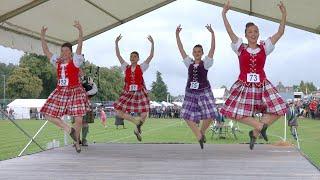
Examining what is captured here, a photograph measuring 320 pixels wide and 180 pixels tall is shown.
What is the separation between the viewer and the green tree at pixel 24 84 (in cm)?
7231

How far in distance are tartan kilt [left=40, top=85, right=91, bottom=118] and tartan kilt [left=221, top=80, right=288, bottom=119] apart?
7.87 feet

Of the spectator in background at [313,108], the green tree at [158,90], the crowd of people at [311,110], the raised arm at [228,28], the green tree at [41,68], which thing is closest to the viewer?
the raised arm at [228,28]

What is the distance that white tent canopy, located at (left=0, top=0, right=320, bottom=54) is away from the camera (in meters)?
8.51

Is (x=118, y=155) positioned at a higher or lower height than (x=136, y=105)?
lower

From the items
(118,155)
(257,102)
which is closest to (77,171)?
(118,155)

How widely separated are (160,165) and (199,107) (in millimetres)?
2410

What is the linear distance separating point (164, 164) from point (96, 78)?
17.8 ft

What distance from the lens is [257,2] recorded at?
8.83m

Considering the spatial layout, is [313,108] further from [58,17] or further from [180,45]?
[180,45]

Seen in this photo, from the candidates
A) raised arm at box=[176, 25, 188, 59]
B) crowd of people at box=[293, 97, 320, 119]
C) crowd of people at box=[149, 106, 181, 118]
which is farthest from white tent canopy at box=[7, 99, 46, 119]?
raised arm at box=[176, 25, 188, 59]

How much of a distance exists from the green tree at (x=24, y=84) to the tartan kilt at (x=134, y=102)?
6452cm

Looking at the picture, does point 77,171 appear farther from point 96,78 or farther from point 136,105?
point 96,78

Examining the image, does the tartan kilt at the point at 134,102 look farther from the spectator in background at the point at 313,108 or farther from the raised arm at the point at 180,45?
the spectator in background at the point at 313,108

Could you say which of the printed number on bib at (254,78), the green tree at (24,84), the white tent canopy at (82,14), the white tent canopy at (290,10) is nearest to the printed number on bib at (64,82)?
the white tent canopy at (82,14)
